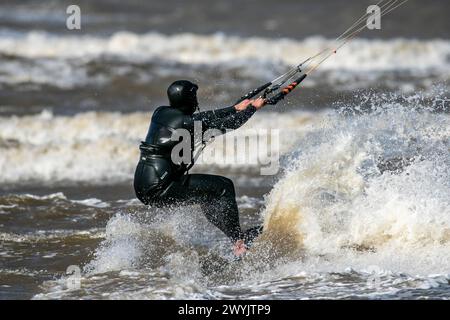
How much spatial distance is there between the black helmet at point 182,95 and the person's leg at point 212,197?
2.33ft

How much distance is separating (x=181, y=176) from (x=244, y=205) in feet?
10.3

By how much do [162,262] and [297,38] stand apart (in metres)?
19.4

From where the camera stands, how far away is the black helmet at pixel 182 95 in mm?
8790

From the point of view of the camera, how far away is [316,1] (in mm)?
33375

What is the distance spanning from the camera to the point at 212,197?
905cm

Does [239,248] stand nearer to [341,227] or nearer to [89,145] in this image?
[341,227]

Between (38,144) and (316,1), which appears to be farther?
(316,1)

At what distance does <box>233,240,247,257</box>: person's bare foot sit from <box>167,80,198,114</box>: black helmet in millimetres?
1437

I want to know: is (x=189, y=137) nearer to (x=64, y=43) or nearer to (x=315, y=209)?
(x=315, y=209)

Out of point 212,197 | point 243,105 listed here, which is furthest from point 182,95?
point 212,197

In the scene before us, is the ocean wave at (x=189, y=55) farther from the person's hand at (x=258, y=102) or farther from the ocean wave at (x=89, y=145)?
the person's hand at (x=258, y=102)

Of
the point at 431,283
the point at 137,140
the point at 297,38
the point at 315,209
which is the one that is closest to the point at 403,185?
the point at 315,209

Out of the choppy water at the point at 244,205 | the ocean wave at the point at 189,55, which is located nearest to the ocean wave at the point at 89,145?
the choppy water at the point at 244,205
